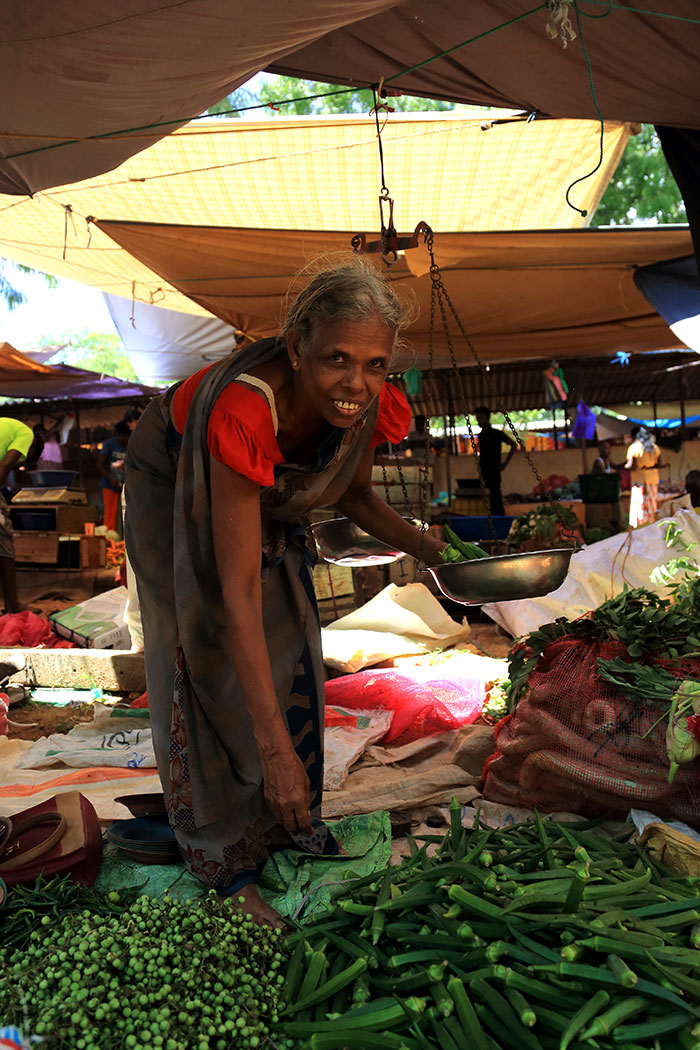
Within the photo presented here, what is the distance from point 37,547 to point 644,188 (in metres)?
15.5

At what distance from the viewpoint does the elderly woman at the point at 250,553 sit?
1766 millimetres

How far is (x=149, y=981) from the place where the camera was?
4.71ft

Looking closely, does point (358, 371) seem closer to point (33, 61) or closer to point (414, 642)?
point (33, 61)

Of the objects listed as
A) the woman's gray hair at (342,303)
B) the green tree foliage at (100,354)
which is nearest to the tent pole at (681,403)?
the woman's gray hair at (342,303)

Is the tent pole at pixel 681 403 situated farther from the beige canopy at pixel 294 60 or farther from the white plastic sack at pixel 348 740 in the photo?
the white plastic sack at pixel 348 740

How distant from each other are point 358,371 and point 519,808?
1.59 meters

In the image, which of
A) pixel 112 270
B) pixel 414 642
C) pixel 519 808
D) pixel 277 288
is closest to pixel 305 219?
pixel 277 288

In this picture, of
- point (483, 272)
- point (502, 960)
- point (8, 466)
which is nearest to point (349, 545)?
point (502, 960)

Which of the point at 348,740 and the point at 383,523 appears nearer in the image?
the point at 383,523

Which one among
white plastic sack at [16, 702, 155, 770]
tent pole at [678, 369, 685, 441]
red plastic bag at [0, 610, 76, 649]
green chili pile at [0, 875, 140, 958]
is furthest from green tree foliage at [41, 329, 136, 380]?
green chili pile at [0, 875, 140, 958]

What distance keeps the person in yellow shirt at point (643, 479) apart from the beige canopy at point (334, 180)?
3.05m

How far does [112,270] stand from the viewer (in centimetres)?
786

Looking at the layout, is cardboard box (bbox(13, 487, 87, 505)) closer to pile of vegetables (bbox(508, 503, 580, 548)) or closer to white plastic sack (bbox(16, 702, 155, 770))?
pile of vegetables (bbox(508, 503, 580, 548))

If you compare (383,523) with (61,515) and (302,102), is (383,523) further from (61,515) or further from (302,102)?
(302,102)
